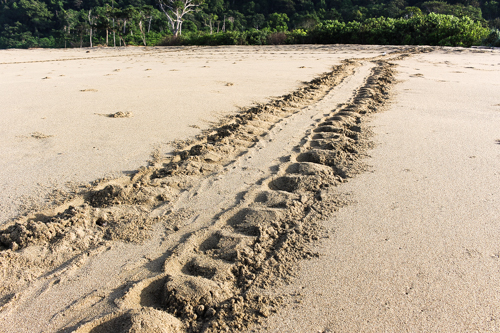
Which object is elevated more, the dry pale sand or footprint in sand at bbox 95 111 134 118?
footprint in sand at bbox 95 111 134 118

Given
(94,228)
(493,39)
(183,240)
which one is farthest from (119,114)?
(493,39)

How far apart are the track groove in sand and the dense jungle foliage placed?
50.7ft

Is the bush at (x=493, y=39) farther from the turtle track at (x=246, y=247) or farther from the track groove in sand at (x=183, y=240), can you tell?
the turtle track at (x=246, y=247)

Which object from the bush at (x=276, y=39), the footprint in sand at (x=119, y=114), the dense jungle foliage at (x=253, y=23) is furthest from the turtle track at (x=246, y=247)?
the bush at (x=276, y=39)

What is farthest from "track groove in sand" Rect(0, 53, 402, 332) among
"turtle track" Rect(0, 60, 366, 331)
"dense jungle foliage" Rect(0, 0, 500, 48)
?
"dense jungle foliage" Rect(0, 0, 500, 48)

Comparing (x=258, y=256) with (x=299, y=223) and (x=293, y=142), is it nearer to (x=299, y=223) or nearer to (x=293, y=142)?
(x=299, y=223)

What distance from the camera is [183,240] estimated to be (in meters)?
1.77

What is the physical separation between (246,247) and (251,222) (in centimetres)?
23

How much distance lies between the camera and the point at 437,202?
2.11m

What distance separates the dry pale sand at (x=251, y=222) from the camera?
1346mm

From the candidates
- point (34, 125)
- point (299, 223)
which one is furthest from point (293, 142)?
point (34, 125)

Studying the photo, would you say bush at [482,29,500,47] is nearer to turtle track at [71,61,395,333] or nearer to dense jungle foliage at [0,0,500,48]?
dense jungle foliage at [0,0,500,48]

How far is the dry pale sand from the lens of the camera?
53.0 inches

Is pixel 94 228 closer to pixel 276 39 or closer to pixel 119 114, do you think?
pixel 119 114
